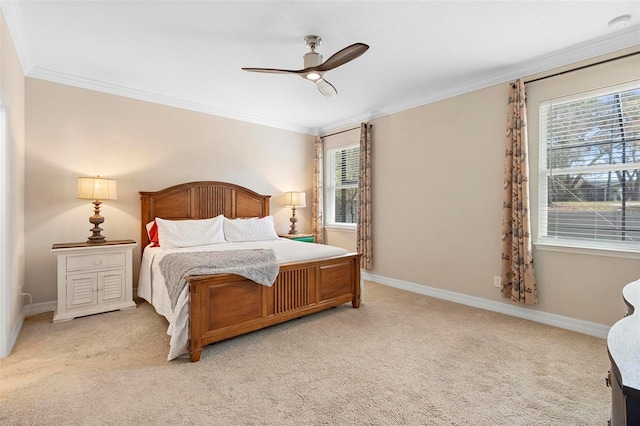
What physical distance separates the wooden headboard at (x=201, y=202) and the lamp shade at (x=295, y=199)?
0.33 m

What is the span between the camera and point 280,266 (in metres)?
2.94

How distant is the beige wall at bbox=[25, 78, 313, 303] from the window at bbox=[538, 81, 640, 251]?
154 inches

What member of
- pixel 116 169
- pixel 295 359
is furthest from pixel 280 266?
pixel 116 169

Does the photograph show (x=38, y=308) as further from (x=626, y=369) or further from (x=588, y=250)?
(x=588, y=250)

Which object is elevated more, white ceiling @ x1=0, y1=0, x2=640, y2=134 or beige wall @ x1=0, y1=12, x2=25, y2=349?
white ceiling @ x1=0, y1=0, x2=640, y2=134

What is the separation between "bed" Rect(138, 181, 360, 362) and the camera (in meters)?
2.37

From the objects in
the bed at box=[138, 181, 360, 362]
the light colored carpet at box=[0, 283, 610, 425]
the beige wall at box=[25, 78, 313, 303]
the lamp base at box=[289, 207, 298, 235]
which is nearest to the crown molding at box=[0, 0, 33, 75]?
the beige wall at box=[25, 78, 313, 303]

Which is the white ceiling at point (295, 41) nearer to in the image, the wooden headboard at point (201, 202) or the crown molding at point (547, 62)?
the crown molding at point (547, 62)

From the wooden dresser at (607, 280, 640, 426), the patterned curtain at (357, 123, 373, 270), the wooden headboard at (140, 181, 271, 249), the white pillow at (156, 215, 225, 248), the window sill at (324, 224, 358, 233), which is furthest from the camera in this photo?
the window sill at (324, 224, 358, 233)

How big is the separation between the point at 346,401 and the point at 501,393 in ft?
3.23

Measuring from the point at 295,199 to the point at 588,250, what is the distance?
3788mm

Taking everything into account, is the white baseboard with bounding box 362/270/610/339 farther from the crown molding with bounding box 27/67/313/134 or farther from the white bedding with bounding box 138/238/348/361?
the crown molding with bounding box 27/67/313/134

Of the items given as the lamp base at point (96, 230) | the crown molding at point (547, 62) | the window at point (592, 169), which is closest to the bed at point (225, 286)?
the lamp base at point (96, 230)

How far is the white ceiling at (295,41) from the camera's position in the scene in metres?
2.32
